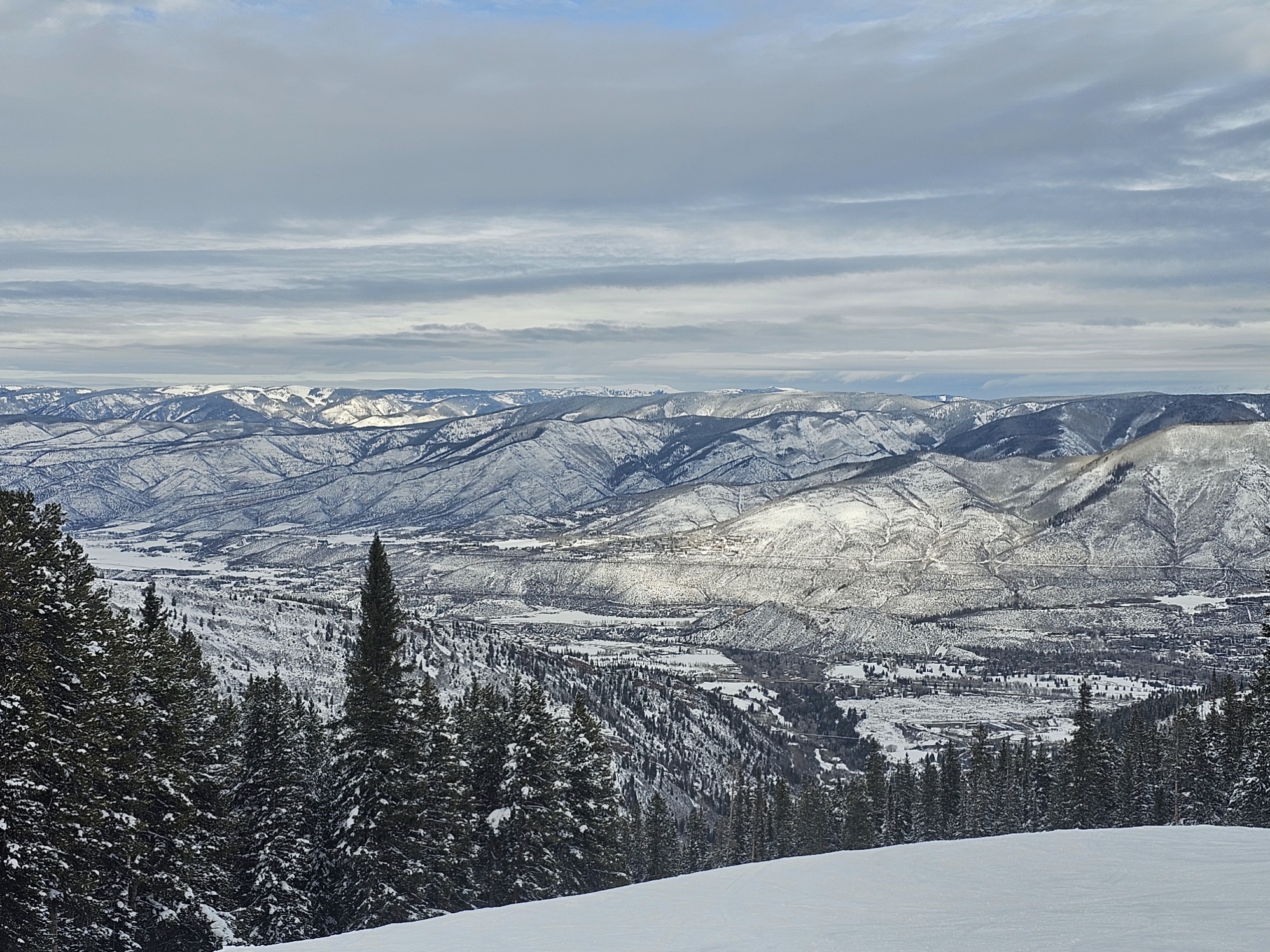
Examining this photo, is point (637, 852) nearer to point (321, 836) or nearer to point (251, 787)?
point (321, 836)

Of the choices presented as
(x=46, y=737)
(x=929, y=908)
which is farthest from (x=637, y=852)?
(x=929, y=908)

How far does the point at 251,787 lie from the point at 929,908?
23641 mm

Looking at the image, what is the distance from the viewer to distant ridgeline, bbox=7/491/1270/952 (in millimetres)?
20234

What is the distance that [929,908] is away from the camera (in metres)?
15.3

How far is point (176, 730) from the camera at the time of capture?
26156 millimetres

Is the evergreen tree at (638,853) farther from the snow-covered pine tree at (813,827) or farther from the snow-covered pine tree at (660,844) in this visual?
the snow-covered pine tree at (813,827)

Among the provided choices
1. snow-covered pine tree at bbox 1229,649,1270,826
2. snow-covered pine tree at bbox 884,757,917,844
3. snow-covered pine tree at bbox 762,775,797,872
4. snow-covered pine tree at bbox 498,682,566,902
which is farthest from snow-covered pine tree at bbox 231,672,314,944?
snow-covered pine tree at bbox 884,757,917,844

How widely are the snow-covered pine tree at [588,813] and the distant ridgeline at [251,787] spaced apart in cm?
9

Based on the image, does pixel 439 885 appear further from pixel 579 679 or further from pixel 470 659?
pixel 579 679

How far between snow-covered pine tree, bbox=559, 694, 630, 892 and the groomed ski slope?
55.6 ft

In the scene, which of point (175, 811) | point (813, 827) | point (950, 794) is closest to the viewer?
point (175, 811)

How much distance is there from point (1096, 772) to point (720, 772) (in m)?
92.1

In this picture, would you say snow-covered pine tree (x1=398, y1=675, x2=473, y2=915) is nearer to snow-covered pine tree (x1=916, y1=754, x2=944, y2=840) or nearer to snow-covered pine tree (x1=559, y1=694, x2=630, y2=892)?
snow-covered pine tree (x1=559, y1=694, x2=630, y2=892)

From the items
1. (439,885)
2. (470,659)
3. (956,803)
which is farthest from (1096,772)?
(470,659)
